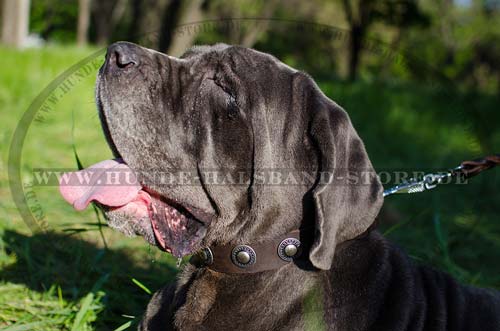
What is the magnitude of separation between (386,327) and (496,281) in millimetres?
2315

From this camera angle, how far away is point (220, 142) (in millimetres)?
2594

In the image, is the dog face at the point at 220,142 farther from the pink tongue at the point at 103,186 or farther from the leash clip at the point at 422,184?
the leash clip at the point at 422,184

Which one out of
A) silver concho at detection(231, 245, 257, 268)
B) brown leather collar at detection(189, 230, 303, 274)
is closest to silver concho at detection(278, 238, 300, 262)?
brown leather collar at detection(189, 230, 303, 274)

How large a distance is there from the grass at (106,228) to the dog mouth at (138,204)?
2.31 ft

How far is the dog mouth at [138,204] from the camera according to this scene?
2.65 meters

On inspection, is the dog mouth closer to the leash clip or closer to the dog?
the dog

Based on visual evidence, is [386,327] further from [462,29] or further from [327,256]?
[462,29]

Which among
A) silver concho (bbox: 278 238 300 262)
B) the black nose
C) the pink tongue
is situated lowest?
silver concho (bbox: 278 238 300 262)

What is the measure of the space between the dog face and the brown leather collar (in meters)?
0.04

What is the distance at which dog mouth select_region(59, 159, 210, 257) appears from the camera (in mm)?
2648

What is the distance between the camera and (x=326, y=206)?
7.82 feet

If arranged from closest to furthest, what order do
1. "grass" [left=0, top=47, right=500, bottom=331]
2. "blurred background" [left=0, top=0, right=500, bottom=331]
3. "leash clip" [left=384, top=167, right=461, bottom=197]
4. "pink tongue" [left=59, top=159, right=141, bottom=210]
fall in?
1. "pink tongue" [left=59, top=159, right=141, bottom=210]
2. "leash clip" [left=384, top=167, right=461, bottom=197]
3. "grass" [left=0, top=47, right=500, bottom=331]
4. "blurred background" [left=0, top=0, right=500, bottom=331]

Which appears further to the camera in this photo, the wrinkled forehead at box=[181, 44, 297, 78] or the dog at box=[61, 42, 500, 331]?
the wrinkled forehead at box=[181, 44, 297, 78]

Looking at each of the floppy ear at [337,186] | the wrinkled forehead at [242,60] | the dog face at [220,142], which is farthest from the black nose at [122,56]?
the floppy ear at [337,186]
